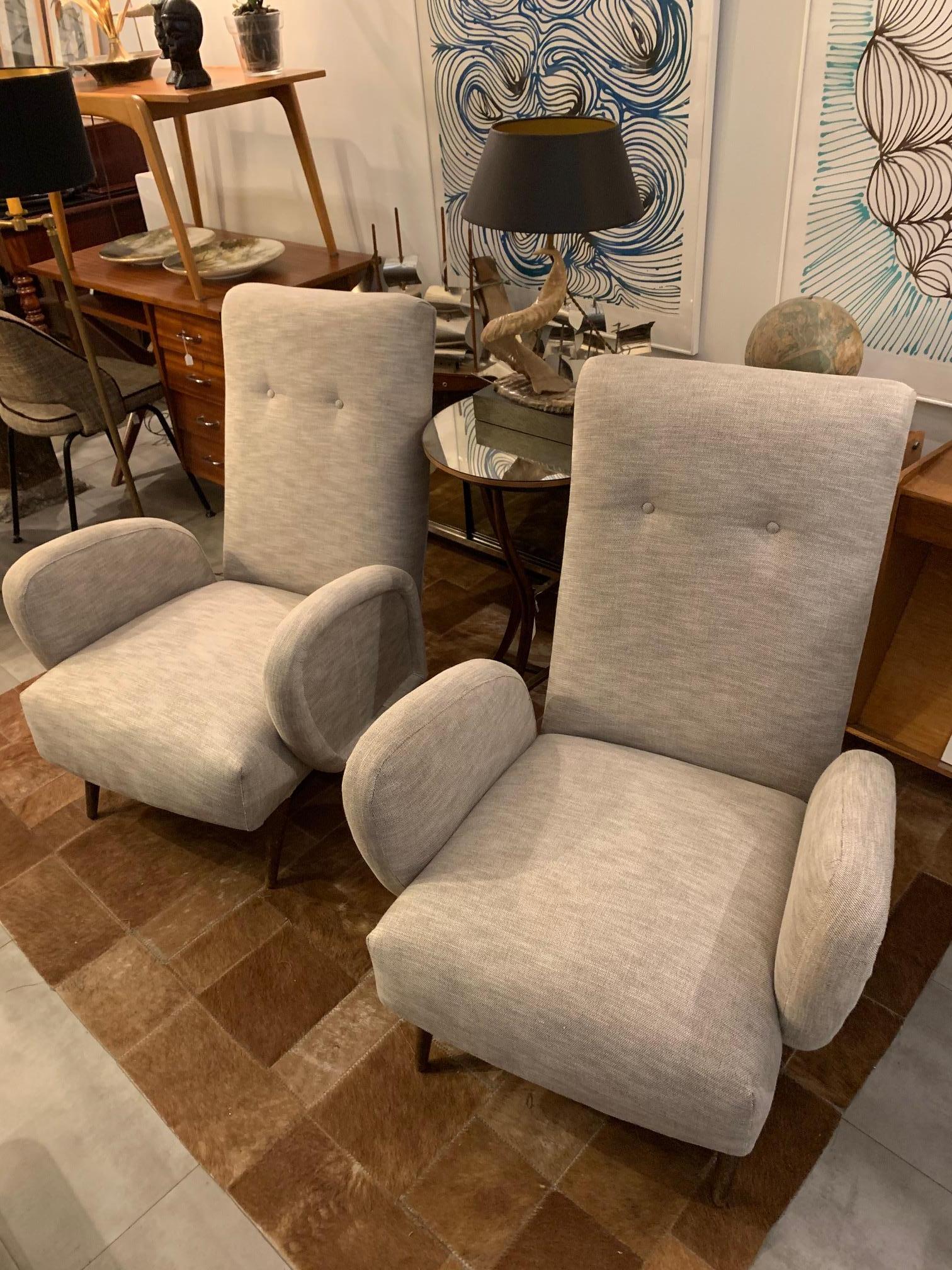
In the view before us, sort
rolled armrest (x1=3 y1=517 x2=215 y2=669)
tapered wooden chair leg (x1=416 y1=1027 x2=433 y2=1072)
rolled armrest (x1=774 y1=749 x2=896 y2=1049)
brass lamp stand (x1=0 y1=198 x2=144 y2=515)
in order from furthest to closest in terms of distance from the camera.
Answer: brass lamp stand (x1=0 y1=198 x2=144 y2=515)
rolled armrest (x1=3 y1=517 x2=215 y2=669)
tapered wooden chair leg (x1=416 y1=1027 x2=433 y2=1072)
rolled armrest (x1=774 y1=749 x2=896 y2=1049)

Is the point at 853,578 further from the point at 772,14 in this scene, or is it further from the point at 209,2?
the point at 209,2

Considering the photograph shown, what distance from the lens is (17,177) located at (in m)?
2.03

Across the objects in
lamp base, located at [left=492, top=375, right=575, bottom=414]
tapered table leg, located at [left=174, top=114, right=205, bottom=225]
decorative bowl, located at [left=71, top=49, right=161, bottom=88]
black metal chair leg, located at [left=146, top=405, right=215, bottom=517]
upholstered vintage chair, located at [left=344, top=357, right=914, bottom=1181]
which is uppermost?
decorative bowl, located at [left=71, top=49, right=161, bottom=88]

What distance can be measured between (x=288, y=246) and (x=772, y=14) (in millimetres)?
1734

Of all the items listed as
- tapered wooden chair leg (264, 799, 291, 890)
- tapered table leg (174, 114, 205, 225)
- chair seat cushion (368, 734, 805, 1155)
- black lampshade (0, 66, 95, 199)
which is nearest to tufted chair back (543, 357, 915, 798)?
chair seat cushion (368, 734, 805, 1155)

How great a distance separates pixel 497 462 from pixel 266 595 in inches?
23.1

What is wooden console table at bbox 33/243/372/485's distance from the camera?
279 cm

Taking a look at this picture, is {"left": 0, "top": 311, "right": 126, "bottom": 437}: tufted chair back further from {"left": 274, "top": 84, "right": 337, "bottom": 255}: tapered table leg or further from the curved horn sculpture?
the curved horn sculpture

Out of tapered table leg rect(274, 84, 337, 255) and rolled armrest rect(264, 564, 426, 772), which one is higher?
tapered table leg rect(274, 84, 337, 255)

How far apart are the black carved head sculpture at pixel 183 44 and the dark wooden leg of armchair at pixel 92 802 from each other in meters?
1.85

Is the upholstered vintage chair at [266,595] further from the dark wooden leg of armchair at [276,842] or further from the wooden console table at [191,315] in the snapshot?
the wooden console table at [191,315]

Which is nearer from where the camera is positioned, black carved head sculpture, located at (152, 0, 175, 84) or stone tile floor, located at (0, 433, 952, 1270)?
stone tile floor, located at (0, 433, 952, 1270)

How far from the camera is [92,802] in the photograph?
2084 mm

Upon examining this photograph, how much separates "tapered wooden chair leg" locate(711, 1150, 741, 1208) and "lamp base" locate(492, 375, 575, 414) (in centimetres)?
138
